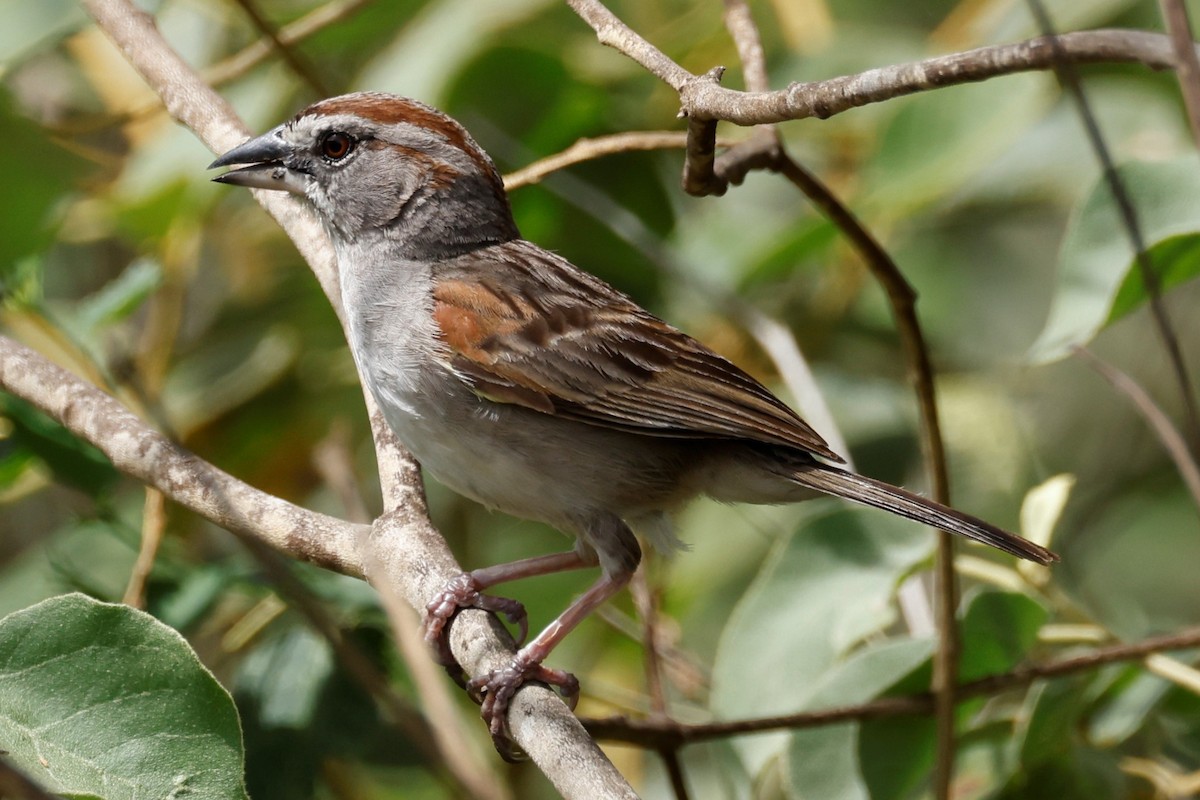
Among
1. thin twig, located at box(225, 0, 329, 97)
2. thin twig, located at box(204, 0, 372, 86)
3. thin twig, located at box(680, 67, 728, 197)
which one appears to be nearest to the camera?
thin twig, located at box(680, 67, 728, 197)

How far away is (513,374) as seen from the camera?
2875 mm

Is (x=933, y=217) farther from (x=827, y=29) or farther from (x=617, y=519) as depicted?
(x=617, y=519)

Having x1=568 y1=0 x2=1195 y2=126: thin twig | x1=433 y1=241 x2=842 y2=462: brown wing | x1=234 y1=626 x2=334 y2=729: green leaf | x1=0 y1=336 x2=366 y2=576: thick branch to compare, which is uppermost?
x1=568 y1=0 x2=1195 y2=126: thin twig

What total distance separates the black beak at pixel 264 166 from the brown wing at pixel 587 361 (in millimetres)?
407

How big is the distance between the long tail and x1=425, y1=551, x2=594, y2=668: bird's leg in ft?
1.99

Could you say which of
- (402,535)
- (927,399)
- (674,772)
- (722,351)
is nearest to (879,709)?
(674,772)

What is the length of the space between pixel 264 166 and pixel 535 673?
1423 millimetres

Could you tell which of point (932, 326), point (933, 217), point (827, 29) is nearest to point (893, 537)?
point (932, 326)

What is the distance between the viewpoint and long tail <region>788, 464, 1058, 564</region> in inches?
94.3

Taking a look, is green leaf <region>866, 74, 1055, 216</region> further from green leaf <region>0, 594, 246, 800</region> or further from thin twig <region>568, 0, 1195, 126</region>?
green leaf <region>0, 594, 246, 800</region>

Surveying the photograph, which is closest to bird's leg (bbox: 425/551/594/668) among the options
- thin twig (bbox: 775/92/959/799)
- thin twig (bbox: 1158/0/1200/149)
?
thin twig (bbox: 775/92/959/799)

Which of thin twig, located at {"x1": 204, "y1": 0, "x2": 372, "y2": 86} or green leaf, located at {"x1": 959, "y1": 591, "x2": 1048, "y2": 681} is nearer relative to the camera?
green leaf, located at {"x1": 959, "y1": 591, "x2": 1048, "y2": 681}

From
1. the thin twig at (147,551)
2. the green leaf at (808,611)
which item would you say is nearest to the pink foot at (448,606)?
the green leaf at (808,611)

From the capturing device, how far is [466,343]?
2.88 metres
